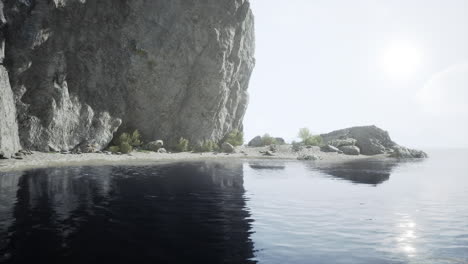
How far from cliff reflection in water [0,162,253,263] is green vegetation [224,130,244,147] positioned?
138 feet

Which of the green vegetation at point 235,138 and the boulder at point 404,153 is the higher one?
the green vegetation at point 235,138

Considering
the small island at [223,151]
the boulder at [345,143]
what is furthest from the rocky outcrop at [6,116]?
the boulder at [345,143]

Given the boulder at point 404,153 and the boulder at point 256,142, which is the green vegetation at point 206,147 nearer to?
the boulder at point 256,142

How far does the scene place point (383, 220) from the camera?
48.8ft

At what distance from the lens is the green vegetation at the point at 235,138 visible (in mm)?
65750

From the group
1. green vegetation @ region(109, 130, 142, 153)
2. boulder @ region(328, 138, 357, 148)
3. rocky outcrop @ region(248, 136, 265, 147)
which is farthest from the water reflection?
rocky outcrop @ region(248, 136, 265, 147)

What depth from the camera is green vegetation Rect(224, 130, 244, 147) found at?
65.8m

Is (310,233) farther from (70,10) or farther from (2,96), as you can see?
(70,10)

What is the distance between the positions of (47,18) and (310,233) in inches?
1635

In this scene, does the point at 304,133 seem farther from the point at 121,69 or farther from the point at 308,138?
the point at 121,69

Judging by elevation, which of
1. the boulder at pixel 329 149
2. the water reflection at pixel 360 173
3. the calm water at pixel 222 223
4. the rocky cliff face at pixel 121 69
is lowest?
the calm water at pixel 222 223

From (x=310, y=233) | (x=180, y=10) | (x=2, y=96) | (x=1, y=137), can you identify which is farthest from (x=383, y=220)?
(x=180, y=10)

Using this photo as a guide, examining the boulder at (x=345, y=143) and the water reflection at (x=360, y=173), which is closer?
the water reflection at (x=360, y=173)

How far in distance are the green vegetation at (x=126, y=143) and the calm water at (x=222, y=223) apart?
23364mm
